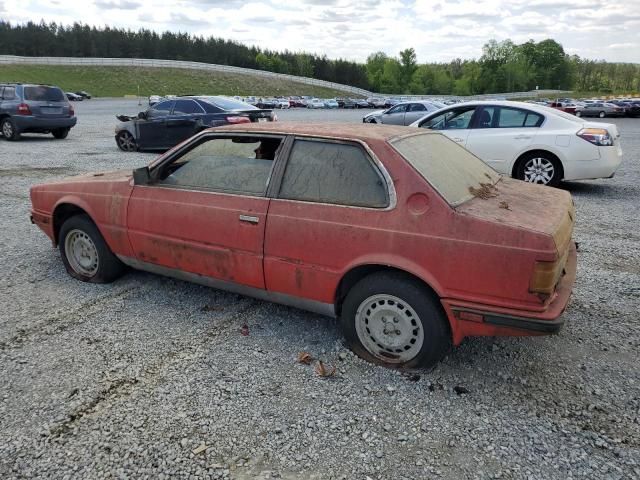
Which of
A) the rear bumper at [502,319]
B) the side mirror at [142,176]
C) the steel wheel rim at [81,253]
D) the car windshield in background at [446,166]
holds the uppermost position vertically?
the car windshield in background at [446,166]

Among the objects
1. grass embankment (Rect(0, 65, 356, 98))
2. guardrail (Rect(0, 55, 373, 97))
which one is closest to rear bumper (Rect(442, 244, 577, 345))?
grass embankment (Rect(0, 65, 356, 98))

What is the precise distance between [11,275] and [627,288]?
574 centimetres

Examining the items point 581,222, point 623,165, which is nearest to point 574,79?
point 623,165

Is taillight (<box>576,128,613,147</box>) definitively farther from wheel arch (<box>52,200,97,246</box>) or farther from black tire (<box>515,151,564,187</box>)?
wheel arch (<box>52,200,97,246</box>)

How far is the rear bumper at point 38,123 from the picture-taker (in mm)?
14977

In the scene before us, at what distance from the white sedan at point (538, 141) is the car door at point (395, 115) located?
40.8 ft

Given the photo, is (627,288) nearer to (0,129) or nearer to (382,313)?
(382,313)

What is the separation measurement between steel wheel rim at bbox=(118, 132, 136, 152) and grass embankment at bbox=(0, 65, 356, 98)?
66864mm

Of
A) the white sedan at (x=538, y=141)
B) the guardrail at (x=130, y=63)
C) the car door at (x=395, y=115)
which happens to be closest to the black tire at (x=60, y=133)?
the car door at (x=395, y=115)

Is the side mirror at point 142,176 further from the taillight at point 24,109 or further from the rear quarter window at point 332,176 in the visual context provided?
the taillight at point 24,109

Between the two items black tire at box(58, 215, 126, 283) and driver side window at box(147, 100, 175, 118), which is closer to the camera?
black tire at box(58, 215, 126, 283)

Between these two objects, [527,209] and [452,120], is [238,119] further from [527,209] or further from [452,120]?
[527,209]

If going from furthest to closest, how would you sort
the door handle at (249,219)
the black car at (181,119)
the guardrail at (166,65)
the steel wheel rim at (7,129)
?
1. the guardrail at (166,65)
2. the steel wheel rim at (7,129)
3. the black car at (181,119)
4. the door handle at (249,219)

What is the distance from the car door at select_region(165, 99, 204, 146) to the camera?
41.0 ft
